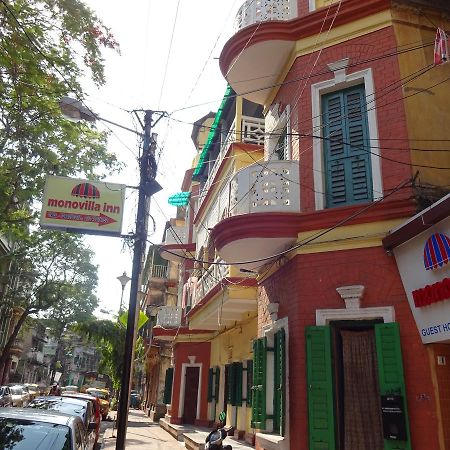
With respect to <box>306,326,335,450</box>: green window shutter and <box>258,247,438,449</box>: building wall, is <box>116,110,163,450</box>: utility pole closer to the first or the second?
<box>258,247,438,449</box>: building wall

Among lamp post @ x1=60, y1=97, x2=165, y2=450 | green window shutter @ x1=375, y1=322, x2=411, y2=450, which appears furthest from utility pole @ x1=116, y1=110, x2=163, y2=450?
green window shutter @ x1=375, y1=322, x2=411, y2=450

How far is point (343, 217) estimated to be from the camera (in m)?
7.25

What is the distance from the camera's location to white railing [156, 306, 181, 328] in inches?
869

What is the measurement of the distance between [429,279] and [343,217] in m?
1.66

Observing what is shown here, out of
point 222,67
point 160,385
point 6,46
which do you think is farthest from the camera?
point 160,385

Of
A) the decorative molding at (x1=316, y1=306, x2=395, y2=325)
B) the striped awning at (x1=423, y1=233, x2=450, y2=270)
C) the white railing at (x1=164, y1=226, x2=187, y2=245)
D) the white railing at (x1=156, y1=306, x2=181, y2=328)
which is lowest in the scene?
the decorative molding at (x1=316, y1=306, x2=395, y2=325)

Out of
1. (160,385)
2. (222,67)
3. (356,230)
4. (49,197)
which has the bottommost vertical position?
(160,385)

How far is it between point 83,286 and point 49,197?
105ft

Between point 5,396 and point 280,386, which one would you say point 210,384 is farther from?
point 280,386

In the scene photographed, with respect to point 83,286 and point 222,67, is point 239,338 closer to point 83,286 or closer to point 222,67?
point 222,67

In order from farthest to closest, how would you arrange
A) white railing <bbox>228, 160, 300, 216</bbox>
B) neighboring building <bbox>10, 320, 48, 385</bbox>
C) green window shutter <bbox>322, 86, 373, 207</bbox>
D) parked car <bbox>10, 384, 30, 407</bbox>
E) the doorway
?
1. neighboring building <bbox>10, 320, 48, 385</bbox>
2. parked car <bbox>10, 384, 30, 407</bbox>
3. white railing <bbox>228, 160, 300, 216</bbox>
4. green window shutter <bbox>322, 86, 373, 207</bbox>
5. the doorway

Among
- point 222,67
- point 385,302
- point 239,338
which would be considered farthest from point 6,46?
point 239,338

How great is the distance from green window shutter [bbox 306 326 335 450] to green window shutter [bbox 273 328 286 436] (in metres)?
0.70

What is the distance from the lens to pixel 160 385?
29516 mm
